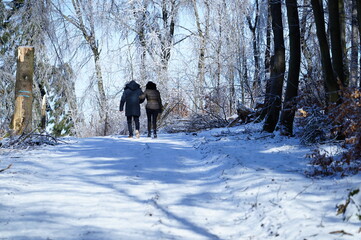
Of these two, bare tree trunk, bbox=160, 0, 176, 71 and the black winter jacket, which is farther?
bare tree trunk, bbox=160, 0, 176, 71

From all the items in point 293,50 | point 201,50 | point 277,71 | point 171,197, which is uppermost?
point 201,50

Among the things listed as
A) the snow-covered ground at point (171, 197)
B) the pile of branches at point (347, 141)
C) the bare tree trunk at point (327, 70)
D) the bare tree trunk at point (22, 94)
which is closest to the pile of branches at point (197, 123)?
the bare tree trunk at point (327, 70)

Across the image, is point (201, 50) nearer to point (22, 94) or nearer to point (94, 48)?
point (94, 48)

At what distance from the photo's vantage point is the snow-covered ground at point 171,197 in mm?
4582

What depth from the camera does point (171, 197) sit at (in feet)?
20.2

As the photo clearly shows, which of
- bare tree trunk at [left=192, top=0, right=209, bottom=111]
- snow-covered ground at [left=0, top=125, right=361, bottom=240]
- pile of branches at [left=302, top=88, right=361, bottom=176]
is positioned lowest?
snow-covered ground at [left=0, top=125, right=361, bottom=240]

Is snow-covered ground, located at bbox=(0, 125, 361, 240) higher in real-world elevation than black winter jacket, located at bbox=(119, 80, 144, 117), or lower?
lower

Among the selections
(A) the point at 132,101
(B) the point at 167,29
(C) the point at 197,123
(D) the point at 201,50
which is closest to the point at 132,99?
(A) the point at 132,101

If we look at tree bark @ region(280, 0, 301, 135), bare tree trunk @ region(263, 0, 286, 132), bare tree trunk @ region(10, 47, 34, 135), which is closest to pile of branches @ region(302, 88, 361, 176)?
tree bark @ region(280, 0, 301, 135)

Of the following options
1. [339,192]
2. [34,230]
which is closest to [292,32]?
[339,192]

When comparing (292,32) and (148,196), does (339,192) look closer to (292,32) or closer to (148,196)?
(148,196)

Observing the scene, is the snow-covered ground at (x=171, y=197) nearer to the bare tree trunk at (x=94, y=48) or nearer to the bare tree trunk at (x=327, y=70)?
the bare tree trunk at (x=327, y=70)

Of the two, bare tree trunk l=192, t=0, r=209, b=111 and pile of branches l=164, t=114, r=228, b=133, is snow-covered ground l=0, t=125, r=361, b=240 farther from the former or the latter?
bare tree trunk l=192, t=0, r=209, b=111

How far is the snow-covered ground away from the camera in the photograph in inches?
180
